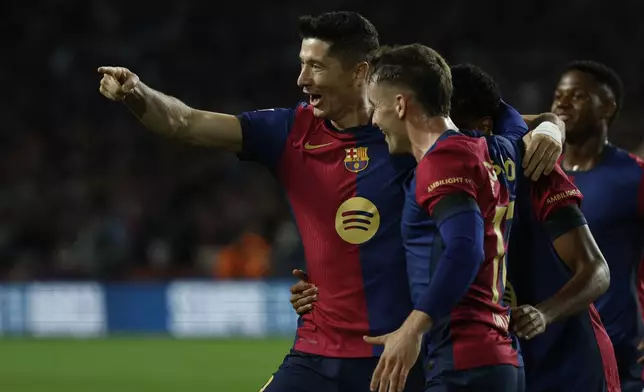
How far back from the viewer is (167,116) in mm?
4500

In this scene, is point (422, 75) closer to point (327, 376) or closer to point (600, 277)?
point (600, 277)

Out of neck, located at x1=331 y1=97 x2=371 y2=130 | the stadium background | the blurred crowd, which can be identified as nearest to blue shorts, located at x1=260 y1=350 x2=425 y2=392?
neck, located at x1=331 y1=97 x2=371 y2=130

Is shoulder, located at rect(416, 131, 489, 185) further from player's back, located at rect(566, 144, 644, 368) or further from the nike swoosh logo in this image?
player's back, located at rect(566, 144, 644, 368)

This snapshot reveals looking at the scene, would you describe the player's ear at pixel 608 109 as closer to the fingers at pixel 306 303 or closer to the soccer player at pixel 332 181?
the soccer player at pixel 332 181

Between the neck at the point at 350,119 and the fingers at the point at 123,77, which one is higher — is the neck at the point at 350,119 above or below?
below

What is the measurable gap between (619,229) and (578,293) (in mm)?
1372

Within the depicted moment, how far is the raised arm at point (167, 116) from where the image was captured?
4.31m

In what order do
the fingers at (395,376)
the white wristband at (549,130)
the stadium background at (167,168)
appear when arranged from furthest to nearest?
the stadium background at (167,168) < the white wristband at (549,130) < the fingers at (395,376)

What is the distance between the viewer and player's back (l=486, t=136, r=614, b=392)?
4523 mm

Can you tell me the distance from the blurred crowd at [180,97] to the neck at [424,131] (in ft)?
42.2

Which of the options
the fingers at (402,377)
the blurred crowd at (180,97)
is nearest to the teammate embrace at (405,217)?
the fingers at (402,377)

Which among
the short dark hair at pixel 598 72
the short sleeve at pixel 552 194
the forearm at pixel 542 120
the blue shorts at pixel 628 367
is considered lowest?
the blue shorts at pixel 628 367

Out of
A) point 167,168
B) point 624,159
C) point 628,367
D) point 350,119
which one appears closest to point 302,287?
point 350,119

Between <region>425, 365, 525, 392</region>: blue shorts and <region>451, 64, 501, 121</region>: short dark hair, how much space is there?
1067mm
